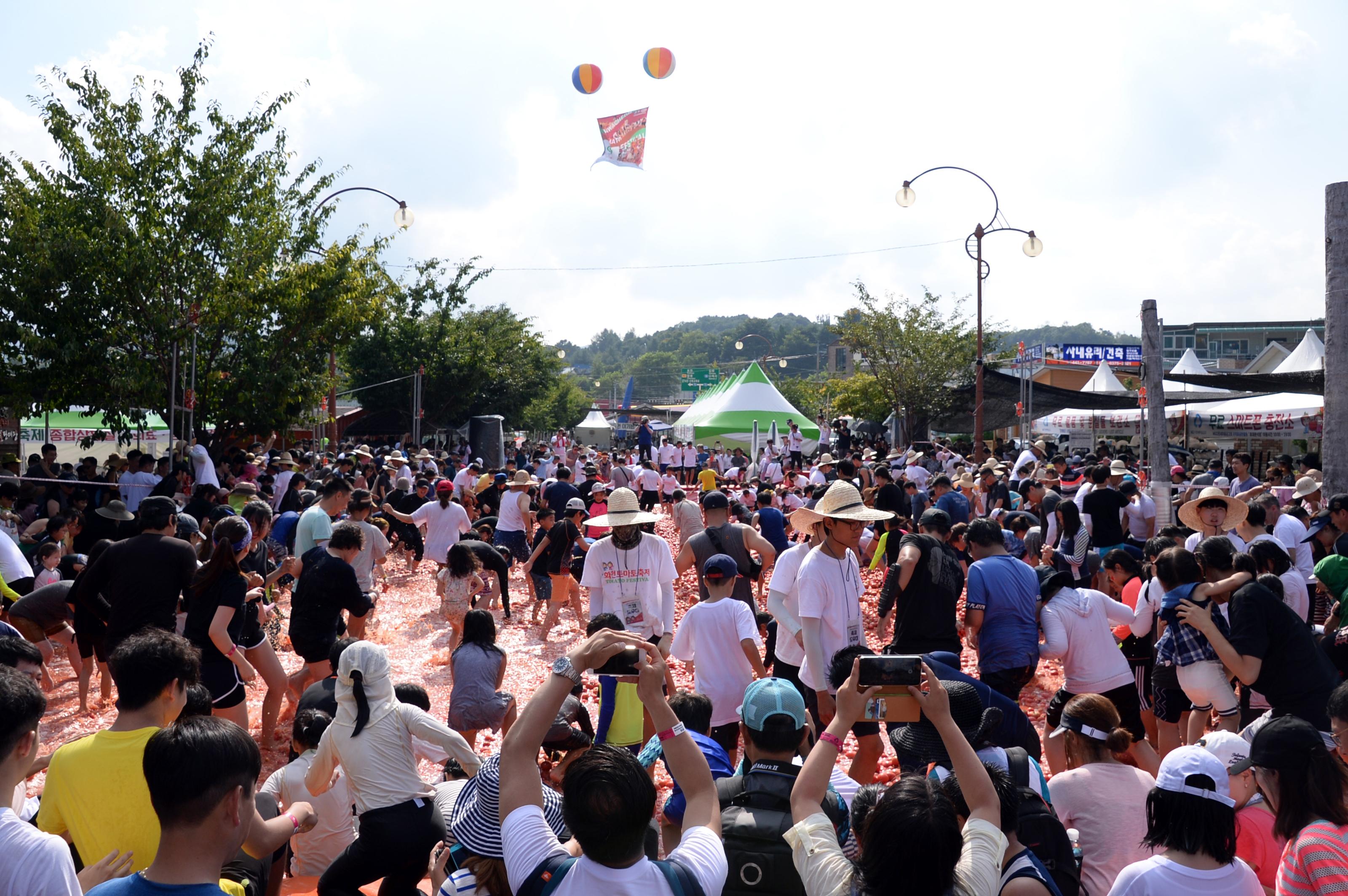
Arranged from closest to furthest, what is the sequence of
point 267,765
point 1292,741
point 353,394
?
point 1292,741 < point 267,765 < point 353,394

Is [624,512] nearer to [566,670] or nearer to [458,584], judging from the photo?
[458,584]

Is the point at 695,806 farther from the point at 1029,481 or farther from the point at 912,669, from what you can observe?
the point at 1029,481

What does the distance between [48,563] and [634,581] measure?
5.69m

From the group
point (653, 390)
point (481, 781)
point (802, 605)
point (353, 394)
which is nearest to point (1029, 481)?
point (802, 605)

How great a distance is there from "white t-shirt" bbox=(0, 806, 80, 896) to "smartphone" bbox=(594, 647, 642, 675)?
51cm

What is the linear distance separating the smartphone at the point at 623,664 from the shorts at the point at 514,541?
1011cm

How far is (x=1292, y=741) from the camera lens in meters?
3.37

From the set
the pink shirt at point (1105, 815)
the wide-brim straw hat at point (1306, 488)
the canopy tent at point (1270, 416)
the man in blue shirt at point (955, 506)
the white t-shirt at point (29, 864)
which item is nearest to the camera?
the white t-shirt at point (29, 864)

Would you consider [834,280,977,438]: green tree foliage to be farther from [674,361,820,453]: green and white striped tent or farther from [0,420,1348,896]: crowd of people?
[0,420,1348,896]: crowd of people

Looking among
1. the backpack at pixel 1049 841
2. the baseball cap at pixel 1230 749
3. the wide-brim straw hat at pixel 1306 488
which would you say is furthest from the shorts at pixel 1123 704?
the wide-brim straw hat at pixel 1306 488

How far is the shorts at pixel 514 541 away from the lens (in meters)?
13.0

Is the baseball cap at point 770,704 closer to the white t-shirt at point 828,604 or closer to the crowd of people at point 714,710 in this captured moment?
the crowd of people at point 714,710

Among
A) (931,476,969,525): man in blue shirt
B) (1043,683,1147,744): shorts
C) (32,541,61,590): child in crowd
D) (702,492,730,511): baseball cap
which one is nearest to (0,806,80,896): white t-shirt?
(1043,683,1147,744): shorts

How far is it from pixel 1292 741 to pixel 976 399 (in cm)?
2061
